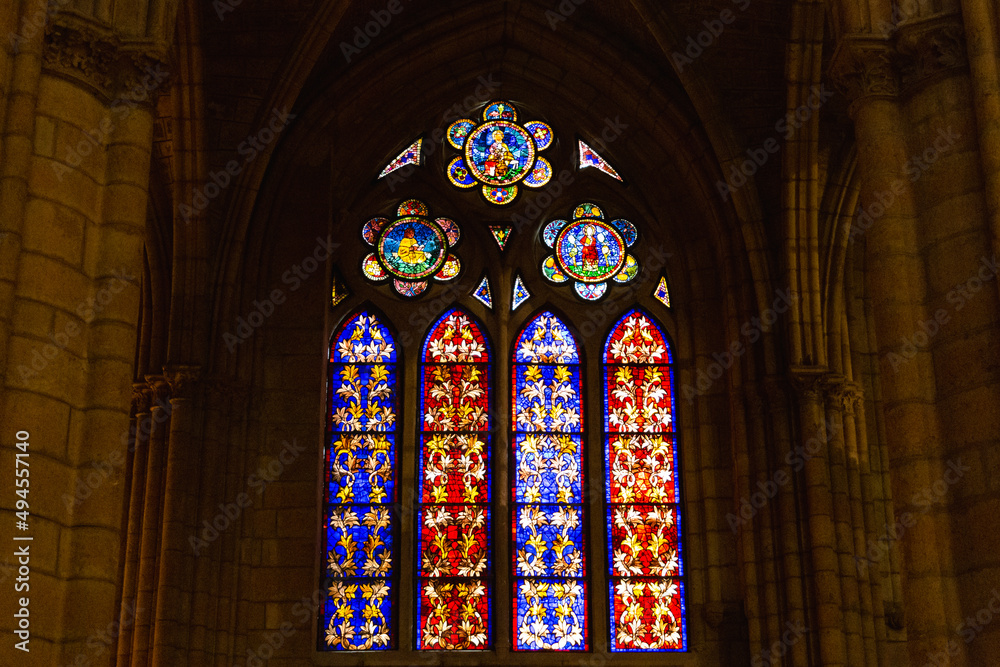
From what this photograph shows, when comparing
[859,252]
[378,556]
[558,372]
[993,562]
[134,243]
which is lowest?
[993,562]

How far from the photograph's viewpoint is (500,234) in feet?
52.4

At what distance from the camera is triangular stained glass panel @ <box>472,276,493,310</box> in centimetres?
1562

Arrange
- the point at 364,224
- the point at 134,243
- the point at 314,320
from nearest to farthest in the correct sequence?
the point at 134,243, the point at 314,320, the point at 364,224

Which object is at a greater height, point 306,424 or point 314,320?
point 314,320

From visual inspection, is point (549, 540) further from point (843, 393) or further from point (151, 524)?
point (151, 524)

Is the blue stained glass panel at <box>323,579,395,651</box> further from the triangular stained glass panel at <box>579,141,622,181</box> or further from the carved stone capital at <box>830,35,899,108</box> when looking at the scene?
the carved stone capital at <box>830,35,899,108</box>

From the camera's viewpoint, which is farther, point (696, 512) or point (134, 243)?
point (696, 512)

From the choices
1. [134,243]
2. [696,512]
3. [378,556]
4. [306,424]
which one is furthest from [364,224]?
[134,243]

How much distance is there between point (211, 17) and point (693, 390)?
626 centimetres

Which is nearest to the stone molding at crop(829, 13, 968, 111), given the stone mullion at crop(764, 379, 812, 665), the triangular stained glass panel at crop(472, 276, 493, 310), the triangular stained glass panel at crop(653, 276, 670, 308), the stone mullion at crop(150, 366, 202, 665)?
the stone mullion at crop(764, 379, 812, 665)

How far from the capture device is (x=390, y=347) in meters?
15.3

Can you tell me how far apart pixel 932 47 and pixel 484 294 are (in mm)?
7781

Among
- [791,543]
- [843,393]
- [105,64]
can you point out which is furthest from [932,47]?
[791,543]

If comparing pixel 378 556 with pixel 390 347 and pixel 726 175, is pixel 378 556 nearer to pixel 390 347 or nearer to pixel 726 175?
pixel 390 347
